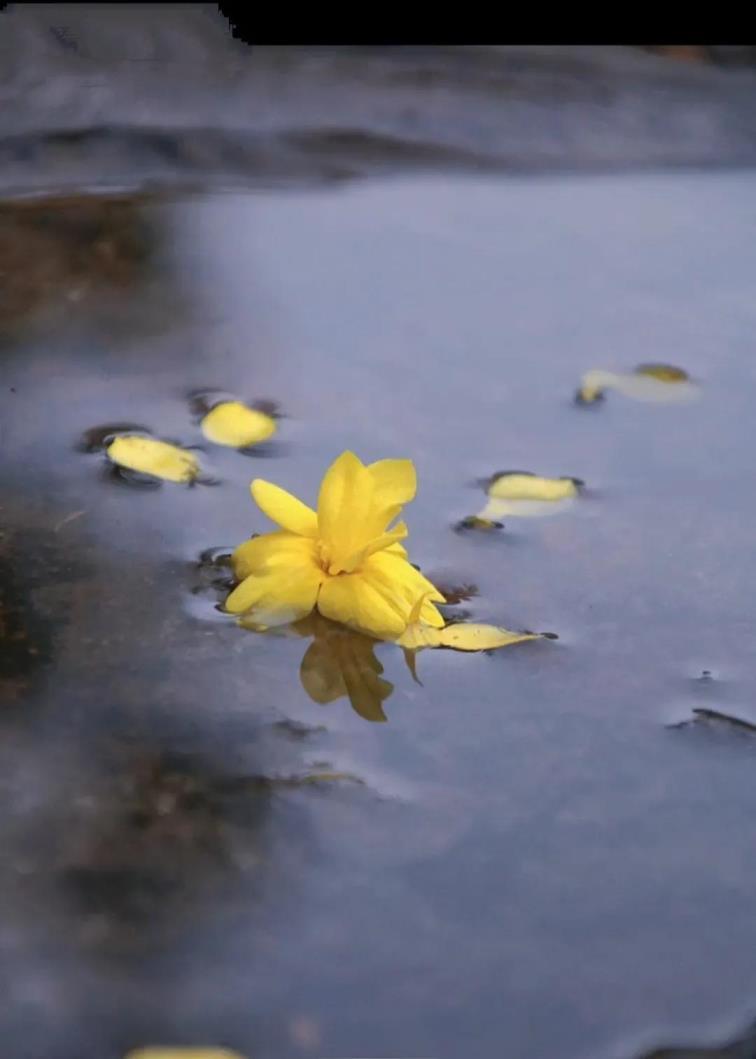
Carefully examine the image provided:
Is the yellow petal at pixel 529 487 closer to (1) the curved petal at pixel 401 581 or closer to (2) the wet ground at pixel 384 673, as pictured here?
(2) the wet ground at pixel 384 673

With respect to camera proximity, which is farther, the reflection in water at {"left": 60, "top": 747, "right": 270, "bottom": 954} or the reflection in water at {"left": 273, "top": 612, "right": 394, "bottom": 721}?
the reflection in water at {"left": 273, "top": 612, "right": 394, "bottom": 721}

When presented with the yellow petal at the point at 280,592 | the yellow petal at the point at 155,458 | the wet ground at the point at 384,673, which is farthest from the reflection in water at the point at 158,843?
the yellow petal at the point at 155,458

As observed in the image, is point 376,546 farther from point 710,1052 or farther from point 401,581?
point 710,1052

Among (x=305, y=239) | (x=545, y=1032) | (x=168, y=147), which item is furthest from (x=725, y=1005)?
(x=168, y=147)

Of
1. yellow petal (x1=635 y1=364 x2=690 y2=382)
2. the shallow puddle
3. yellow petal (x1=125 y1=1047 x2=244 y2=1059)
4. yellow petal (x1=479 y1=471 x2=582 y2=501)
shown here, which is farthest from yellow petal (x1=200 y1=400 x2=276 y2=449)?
yellow petal (x1=125 y1=1047 x2=244 y2=1059)

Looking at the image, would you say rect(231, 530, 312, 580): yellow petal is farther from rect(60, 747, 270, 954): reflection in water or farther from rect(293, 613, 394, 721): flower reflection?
rect(60, 747, 270, 954): reflection in water

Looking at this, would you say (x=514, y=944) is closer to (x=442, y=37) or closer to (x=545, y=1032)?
(x=545, y=1032)
